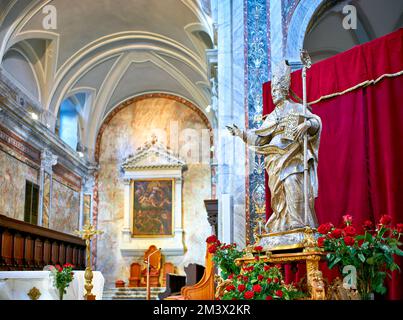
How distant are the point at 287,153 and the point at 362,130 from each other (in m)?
1.93

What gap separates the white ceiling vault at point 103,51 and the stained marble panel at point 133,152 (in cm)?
59

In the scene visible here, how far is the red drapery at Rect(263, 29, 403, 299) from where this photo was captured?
6476 mm

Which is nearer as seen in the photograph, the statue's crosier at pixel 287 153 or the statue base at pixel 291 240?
the statue base at pixel 291 240

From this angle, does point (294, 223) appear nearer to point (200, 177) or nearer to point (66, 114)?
point (200, 177)

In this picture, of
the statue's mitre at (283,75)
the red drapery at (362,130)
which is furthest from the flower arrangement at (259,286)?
the red drapery at (362,130)

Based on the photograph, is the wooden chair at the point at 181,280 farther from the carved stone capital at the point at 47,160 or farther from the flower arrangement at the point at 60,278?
the carved stone capital at the point at 47,160

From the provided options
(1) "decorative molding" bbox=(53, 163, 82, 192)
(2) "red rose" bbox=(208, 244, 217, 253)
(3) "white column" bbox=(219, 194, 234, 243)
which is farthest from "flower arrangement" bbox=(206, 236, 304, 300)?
(1) "decorative molding" bbox=(53, 163, 82, 192)

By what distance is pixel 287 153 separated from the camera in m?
5.38

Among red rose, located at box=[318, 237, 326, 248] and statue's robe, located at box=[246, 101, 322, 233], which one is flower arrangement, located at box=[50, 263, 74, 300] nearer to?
statue's robe, located at box=[246, 101, 322, 233]

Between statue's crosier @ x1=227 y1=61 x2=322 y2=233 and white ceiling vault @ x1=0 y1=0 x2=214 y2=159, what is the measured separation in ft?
22.5

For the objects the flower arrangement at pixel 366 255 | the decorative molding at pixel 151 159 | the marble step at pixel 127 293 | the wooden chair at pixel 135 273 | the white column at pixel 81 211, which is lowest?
the marble step at pixel 127 293

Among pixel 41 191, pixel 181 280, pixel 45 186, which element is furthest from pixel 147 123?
pixel 181 280

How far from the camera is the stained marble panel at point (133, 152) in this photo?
19.9 m

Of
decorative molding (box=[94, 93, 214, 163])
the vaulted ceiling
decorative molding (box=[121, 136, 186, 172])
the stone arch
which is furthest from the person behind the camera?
decorative molding (box=[94, 93, 214, 163])
